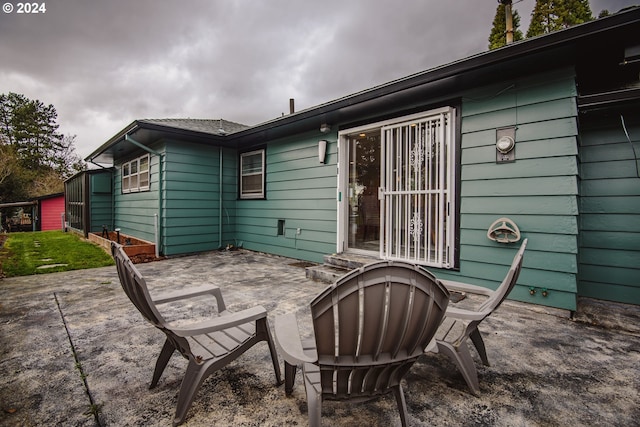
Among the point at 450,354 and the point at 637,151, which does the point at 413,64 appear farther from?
the point at 450,354

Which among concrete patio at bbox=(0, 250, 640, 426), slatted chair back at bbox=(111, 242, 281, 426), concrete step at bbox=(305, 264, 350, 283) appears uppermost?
slatted chair back at bbox=(111, 242, 281, 426)

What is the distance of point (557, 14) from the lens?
9406mm

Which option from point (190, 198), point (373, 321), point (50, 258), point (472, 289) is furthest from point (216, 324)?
point (50, 258)

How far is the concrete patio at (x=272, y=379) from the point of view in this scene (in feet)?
4.38

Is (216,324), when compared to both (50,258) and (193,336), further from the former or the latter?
(50,258)

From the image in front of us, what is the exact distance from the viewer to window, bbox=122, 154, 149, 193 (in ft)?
21.9

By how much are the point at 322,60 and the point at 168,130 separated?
7.02 metres

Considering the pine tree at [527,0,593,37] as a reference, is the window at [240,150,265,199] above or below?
below

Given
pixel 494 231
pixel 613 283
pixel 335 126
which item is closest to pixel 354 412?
pixel 494 231

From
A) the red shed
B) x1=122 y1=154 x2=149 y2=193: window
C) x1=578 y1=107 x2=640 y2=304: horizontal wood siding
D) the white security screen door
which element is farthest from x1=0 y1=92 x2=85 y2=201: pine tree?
x1=578 y1=107 x2=640 y2=304: horizontal wood siding

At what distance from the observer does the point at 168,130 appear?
531 centimetres

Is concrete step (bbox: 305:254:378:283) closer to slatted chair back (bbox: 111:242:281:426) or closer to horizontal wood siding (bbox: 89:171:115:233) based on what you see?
slatted chair back (bbox: 111:242:281:426)

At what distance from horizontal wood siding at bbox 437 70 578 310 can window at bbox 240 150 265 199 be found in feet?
14.1

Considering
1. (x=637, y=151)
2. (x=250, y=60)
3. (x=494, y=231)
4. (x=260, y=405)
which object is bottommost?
(x=260, y=405)
